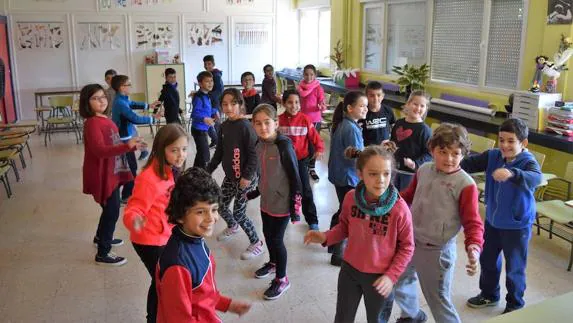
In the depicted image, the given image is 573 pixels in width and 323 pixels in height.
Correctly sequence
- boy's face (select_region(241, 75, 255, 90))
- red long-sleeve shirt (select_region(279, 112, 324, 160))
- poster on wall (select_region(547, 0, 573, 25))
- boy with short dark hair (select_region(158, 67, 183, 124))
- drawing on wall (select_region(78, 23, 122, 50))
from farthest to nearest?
drawing on wall (select_region(78, 23, 122, 50)), boy's face (select_region(241, 75, 255, 90)), boy with short dark hair (select_region(158, 67, 183, 124)), poster on wall (select_region(547, 0, 573, 25)), red long-sleeve shirt (select_region(279, 112, 324, 160))

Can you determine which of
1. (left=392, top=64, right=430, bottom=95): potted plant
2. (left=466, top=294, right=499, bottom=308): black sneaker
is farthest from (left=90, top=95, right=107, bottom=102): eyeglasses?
(left=392, top=64, right=430, bottom=95): potted plant

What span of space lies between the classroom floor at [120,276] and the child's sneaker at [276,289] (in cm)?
4

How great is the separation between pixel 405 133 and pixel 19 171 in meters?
5.18

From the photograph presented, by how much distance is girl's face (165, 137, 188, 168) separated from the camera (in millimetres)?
2381

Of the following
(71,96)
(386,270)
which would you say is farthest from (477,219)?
(71,96)

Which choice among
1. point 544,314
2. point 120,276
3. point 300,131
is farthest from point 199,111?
point 544,314

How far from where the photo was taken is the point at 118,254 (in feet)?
12.8

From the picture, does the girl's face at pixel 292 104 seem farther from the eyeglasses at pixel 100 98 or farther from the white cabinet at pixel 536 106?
the white cabinet at pixel 536 106

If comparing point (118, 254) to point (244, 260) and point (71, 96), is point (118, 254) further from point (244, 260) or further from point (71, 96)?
point (71, 96)

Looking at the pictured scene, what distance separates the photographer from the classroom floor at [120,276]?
304cm

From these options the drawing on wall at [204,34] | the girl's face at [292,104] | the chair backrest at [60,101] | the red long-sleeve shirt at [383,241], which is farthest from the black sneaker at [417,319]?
the drawing on wall at [204,34]

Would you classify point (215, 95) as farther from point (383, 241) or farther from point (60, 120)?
point (383, 241)

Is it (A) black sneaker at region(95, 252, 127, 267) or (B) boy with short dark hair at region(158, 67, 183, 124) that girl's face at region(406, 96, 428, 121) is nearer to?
(A) black sneaker at region(95, 252, 127, 267)

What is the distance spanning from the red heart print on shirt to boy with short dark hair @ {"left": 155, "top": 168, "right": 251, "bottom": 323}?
2.08 meters
